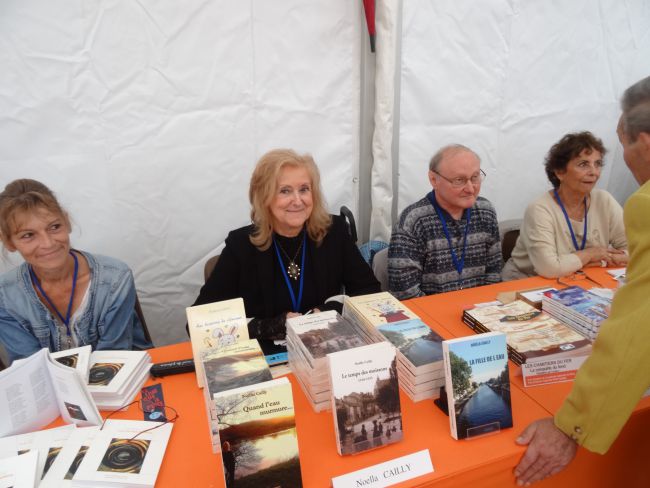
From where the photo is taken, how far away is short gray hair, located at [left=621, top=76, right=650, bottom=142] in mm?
1216

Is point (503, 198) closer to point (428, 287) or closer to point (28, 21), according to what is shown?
point (428, 287)

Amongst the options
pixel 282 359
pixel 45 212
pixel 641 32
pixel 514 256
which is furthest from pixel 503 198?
pixel 45 212

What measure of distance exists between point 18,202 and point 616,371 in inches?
88.9

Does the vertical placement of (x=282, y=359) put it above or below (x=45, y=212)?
below

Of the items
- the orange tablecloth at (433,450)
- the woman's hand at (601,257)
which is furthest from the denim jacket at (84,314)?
the woman's hand at (601,257)

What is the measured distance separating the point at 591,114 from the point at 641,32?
2.73 ft

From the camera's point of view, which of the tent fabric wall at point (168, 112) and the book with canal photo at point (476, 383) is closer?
the book with canal photo at point (476, 383)

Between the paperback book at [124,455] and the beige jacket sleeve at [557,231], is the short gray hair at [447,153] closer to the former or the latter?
the beige jacket sleeve at [557,231]

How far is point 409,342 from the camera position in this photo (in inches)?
56.4

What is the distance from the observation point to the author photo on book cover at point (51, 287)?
1.83 metres

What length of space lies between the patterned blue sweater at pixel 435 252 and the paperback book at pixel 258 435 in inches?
57.6

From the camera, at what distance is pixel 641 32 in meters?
3.79

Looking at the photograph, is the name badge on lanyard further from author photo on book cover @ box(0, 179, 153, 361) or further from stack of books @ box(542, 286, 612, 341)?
author photo on book cover @ box(0, 179, 153, 361)

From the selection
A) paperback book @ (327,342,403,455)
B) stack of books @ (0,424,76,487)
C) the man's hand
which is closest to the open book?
stack of books @ (0,424,76,487)
